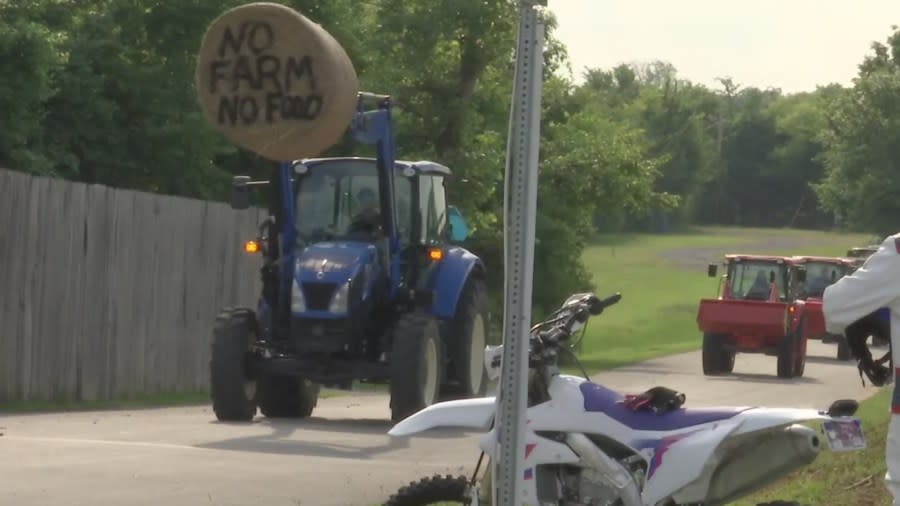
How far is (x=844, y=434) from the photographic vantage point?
6.83 metres

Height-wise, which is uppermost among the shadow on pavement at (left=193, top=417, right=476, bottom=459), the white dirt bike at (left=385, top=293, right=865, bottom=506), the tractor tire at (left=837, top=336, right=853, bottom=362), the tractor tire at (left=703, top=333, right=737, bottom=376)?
the white dirt bike at (left=385, top=293, right=865, bottom=506)

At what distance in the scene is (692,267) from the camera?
84500 mm

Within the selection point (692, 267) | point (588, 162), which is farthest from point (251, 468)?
point (692, 267)

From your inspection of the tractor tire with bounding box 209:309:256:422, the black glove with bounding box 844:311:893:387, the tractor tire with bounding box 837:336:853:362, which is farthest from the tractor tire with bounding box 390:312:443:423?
the tractor tire with bounding box 837:336:853:362

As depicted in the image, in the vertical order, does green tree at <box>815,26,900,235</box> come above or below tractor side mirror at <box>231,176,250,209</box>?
above

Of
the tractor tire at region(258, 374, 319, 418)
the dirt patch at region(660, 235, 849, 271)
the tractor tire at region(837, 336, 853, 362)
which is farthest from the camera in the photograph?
the dirt patch at region(660, 235, 849, 271)

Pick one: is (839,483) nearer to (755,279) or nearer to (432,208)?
(432,208)

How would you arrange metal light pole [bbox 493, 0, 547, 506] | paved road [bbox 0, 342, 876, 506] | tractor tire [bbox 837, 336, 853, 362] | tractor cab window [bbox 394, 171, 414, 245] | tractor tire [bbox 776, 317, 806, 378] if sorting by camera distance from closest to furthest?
1. metal light pole [bbox 493, 0, 547, 506]
2. paved road [bbox 0, 342, 876, 506]
3. tractor cab window [bbox 394, 171, 414, 245]
4. tractor tire [bbox 776, 317, 806, 378]
5. tractor tire [bbox 837, 336, 853, 362]

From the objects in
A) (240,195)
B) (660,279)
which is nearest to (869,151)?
(660,279)

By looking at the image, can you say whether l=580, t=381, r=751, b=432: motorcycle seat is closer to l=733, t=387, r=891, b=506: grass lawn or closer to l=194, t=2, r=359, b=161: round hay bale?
l=733, t=387, r=891, b=506: grass lawn

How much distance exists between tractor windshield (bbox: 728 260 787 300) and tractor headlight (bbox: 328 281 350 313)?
19.0 m

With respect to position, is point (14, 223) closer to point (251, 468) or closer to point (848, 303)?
point (251, 468)

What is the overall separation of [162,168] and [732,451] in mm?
23984

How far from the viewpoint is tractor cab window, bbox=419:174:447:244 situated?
17375mm
